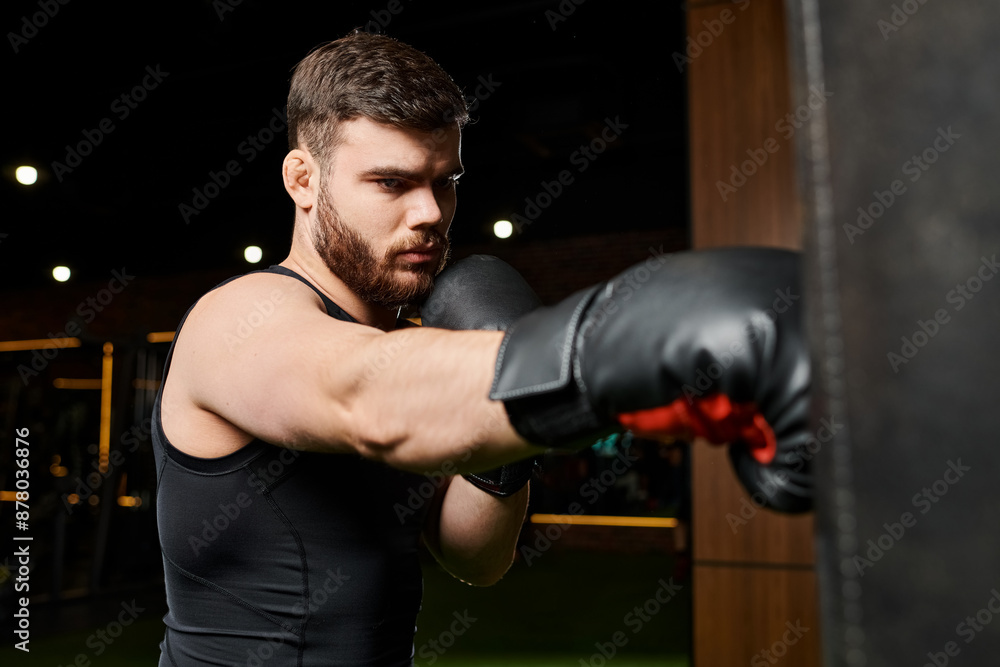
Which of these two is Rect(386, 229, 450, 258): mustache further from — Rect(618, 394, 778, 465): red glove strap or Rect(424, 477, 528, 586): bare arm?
Rect(618, 394, 778, 465): red glove strap

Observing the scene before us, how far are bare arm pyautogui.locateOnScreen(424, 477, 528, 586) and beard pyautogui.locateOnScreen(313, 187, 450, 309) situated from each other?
0.36 m

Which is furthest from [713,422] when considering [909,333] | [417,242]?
[417,242]

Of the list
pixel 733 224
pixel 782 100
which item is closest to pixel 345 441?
pixel 733 224

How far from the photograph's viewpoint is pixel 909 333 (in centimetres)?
34

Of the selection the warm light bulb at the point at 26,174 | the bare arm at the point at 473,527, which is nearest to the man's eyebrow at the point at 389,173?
the bare arm at the point at 473,527

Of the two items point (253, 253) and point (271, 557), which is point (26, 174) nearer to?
point (253, 253)

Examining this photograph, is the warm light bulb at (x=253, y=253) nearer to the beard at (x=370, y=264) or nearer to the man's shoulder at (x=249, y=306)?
the beard at (x=370, y=264)

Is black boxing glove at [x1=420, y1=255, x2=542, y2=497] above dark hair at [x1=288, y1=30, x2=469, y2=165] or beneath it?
beneath

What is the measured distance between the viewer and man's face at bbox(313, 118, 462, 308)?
1115mm

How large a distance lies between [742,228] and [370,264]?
6.75 feet

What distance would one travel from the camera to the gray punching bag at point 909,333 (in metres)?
0.33

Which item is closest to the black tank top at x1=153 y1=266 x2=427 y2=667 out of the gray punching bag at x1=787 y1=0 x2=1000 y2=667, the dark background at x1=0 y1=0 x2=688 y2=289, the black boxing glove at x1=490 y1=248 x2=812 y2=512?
the black boxing glove at x1=490 y1=248 x2=812 y2=512

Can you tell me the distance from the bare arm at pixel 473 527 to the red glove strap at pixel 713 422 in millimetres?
750

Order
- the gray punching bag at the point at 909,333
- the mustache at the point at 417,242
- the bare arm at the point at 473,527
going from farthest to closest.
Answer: the bare arm at the point at 473,527 < the mustache at the point at 417,242 < the gray punching bag at the point at 909,333
